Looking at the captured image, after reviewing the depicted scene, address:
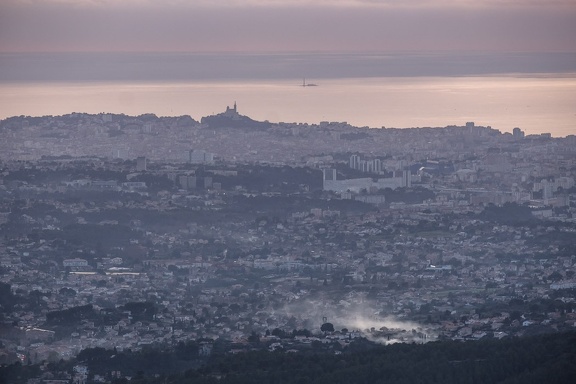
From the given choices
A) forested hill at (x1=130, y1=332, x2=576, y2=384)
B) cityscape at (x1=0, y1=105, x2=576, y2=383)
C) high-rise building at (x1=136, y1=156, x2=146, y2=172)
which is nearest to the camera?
forested hill at (x1=130, y1=332, x2=576, y2=384)

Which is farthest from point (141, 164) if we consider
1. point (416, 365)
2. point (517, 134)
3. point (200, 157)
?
point (416, 365)

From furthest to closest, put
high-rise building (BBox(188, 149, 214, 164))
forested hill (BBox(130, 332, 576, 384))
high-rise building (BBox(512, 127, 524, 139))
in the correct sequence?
high-rise building (BBox(512, 127, 524, 139)) → high-rise building (BBox(188, 149, 214, 164)) → forested hill (BBox(130, 332, 576, 384))

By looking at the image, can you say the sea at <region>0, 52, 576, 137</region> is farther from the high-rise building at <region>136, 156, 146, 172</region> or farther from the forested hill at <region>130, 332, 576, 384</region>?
the forested hill at <region>130, 332, 576, 384</region>

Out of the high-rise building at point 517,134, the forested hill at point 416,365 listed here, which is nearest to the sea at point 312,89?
the high-rise building at point 517,134

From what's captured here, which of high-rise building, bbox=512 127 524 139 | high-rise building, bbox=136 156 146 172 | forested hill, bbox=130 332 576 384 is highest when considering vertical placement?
high-rise building, bbox=512 127 524 139

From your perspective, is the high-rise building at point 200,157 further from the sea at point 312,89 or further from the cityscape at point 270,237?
the sea at point 312,89

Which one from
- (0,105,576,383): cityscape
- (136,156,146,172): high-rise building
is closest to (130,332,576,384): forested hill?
(0,105,576,383): cityscape
